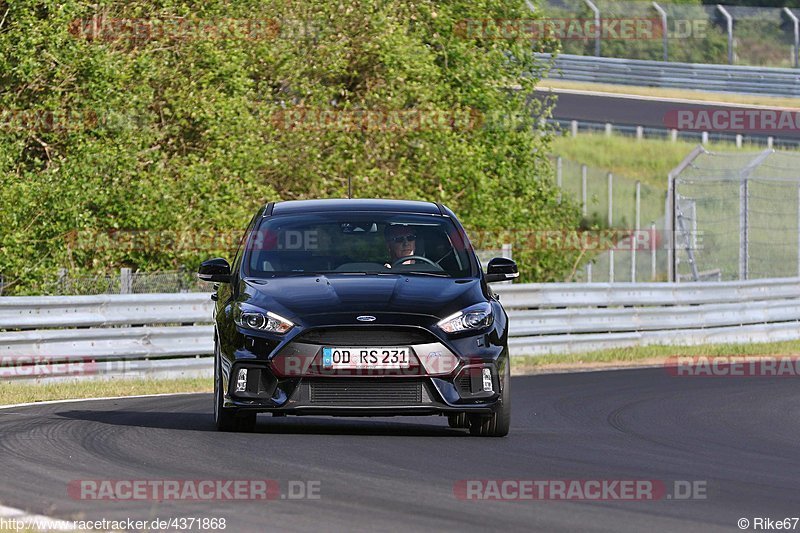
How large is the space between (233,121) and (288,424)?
13.2 meters

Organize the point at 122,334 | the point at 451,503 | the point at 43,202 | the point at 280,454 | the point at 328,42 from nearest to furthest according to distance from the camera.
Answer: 1. the point at 451,503
2. the point at 280,454
3. the point at 122,334
4. the point at 43,202
5. the point at 328,42

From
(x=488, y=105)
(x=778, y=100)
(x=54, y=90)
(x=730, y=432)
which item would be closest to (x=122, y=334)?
(x=54, y=90)

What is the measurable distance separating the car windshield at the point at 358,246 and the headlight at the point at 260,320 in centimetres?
67

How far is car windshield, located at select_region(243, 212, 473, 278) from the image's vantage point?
1123 cm

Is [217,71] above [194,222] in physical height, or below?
above

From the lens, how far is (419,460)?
9.27 meters

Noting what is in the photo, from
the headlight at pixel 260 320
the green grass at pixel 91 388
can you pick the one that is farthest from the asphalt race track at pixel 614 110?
the headlight at pixel 260 320

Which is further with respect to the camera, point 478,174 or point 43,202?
point 478,174

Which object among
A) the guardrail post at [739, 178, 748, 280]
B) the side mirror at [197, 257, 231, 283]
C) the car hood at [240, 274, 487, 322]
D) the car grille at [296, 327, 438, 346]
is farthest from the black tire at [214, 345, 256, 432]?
the guardrail post at [739, 178, 748, 280]

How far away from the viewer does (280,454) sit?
948 centimetres

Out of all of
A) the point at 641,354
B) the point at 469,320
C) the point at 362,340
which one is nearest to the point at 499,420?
the point at 469,320

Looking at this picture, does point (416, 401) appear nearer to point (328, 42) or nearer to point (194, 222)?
point (194, 222)

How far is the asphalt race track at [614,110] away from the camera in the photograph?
54.5 metres

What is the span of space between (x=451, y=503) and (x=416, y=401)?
2622 mm
